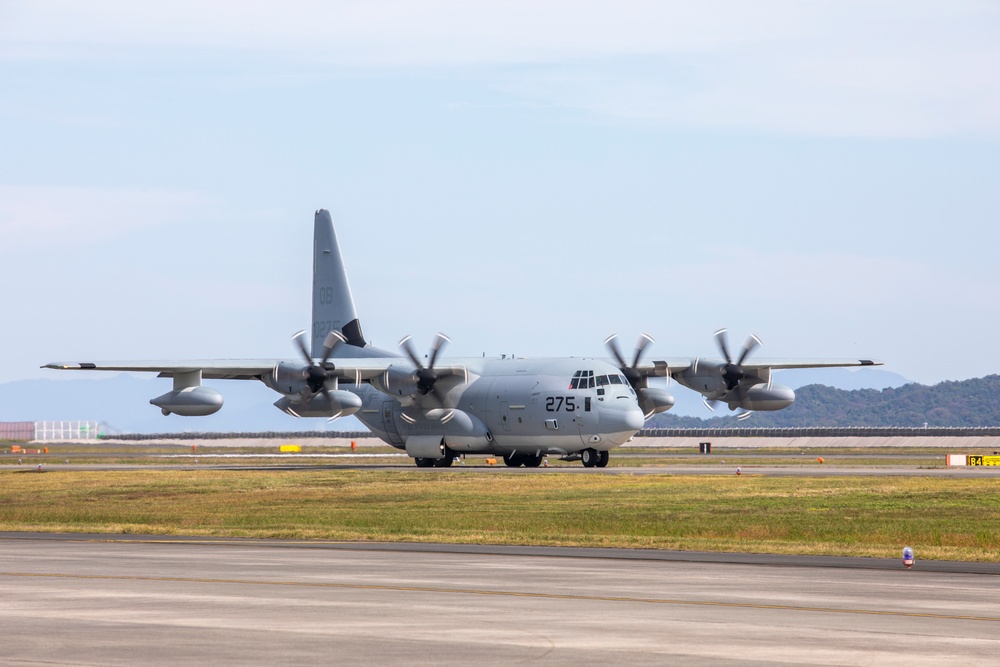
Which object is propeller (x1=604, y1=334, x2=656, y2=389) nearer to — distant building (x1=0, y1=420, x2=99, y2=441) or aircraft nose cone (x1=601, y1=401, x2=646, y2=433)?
aircraft nose cone (x1=601, y1=401, x2=646, y2=433)

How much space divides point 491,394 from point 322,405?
7.47 m

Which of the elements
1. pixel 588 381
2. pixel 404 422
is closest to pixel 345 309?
pixel 404 422

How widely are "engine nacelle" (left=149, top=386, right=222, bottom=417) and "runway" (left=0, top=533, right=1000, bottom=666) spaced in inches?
1193

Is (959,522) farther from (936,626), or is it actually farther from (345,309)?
(345,309)

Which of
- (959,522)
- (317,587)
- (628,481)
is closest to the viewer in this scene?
(317,587)

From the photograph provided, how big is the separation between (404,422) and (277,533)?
107 feet

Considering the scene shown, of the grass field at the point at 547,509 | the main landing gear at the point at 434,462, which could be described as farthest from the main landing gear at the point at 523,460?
the grass field at the point at 547,509

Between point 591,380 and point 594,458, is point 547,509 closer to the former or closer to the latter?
point 591,380

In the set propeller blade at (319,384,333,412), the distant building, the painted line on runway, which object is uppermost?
propeller blade at (319,384,333,412)

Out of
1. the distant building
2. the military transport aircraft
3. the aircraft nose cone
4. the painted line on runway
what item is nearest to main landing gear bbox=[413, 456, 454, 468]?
the military transport aircraft

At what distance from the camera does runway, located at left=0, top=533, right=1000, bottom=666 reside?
14023mm

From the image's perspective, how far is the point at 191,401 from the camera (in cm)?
5712

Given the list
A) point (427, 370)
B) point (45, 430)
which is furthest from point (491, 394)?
point (45, 430)

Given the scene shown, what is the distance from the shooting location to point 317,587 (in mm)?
20500
